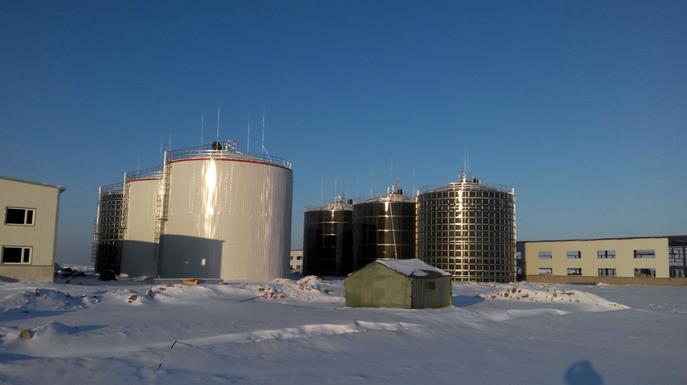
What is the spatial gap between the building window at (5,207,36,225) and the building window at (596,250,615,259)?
5085 cm

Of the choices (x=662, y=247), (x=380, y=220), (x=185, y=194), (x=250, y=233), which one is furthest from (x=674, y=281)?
(x=185, y=194)

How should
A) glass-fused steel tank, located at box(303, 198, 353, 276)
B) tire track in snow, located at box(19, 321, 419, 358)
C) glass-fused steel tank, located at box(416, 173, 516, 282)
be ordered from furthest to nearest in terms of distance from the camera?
1. glass-fused steel tank, located at box(303, 198, 353, 276)
2. glass-fused steel tank, located at box(416, 173, 516, 282)
3. tire track in snow, located at box(19, 321, 419, 358)

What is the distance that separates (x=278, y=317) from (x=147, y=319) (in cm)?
445

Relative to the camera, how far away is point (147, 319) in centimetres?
1872

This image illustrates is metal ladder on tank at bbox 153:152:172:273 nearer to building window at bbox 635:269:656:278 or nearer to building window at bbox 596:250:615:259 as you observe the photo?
building window at bbox 596:250:615:259

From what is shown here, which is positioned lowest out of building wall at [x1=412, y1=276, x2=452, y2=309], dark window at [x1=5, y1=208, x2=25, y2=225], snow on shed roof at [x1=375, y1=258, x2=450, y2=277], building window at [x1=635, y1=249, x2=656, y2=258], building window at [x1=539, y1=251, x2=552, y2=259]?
building wall at [x1=412, y1=276, x2=452, y2=309]

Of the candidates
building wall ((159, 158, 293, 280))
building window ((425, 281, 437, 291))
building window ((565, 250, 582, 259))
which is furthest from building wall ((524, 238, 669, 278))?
building window ((425, 281, 437, 291))

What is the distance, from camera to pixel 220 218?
39.5 meters

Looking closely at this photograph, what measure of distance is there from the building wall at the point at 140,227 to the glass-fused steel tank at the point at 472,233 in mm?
22075

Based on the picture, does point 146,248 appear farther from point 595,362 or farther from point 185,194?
point 595,362

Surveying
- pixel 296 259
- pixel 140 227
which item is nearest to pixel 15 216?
pixel 140 227

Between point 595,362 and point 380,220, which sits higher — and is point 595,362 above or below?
below

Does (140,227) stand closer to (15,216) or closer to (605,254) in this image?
(15,216)

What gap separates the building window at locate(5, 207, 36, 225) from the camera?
31531 mm
